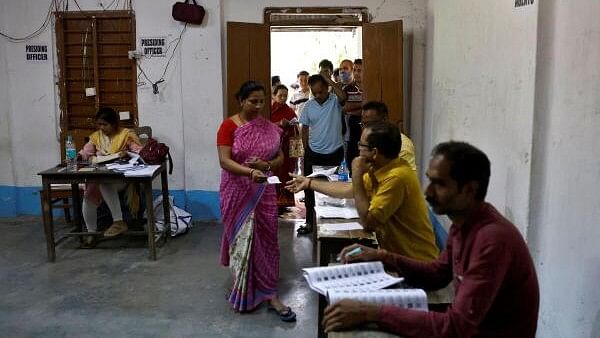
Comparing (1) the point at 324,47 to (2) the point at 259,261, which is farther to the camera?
(1) the point at 324,47

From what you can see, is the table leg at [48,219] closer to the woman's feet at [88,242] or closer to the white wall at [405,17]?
the woman's feet at [88,242]

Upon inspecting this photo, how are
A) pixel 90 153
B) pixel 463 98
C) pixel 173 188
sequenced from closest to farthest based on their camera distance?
pixel 463 98 < pixel 90 153 < pixel 173 188

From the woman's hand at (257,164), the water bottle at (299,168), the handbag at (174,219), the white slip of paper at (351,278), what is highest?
the woman's hand at (257,164)

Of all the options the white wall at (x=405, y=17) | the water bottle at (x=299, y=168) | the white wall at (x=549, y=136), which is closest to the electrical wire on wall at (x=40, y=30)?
the white wall at (x=405, y=17)

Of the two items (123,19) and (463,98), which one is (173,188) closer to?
(123,19)

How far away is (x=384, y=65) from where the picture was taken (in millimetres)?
6121

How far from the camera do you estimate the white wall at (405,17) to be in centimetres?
632

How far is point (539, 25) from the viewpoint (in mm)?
2852

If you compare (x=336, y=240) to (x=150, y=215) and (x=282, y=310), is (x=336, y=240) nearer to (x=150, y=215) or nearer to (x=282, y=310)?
(x=282, y=310)

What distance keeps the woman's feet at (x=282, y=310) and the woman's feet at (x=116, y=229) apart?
2.11m

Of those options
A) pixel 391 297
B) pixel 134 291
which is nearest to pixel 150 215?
pixel 134 291

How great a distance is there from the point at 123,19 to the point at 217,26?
3.40 ft

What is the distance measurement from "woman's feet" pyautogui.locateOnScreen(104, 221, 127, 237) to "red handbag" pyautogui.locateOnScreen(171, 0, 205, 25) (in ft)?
7.40

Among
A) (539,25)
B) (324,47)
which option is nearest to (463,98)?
(539,25)
